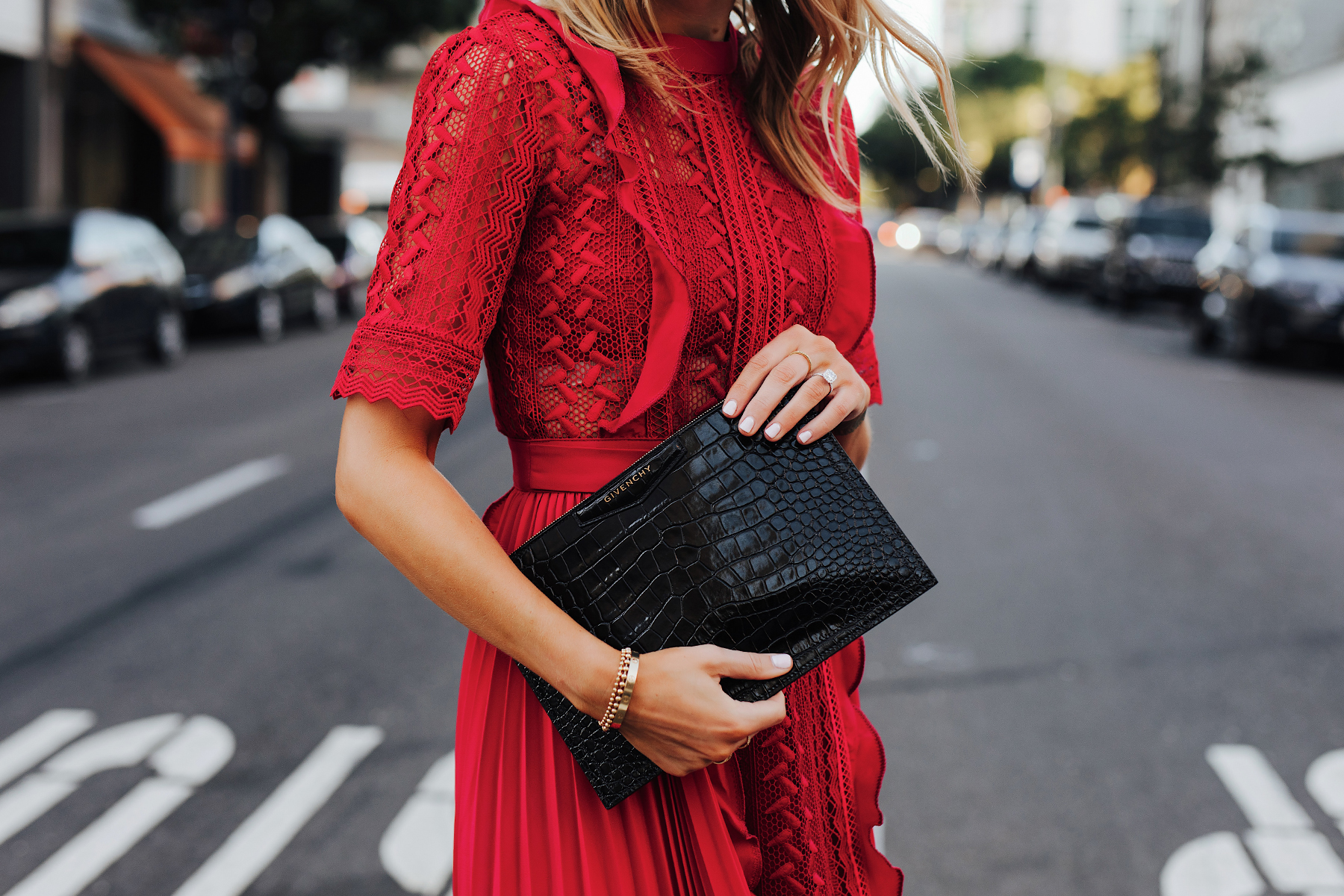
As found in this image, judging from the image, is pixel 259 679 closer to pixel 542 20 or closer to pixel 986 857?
pixel 986 857

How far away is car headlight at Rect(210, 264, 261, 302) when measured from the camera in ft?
58.2

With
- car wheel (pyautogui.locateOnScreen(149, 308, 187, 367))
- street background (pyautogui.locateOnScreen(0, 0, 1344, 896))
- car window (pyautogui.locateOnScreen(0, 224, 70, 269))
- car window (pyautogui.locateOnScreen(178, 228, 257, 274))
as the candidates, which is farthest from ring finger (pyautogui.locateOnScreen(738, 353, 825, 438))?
car window (pyautogui.locateOnScreen(178, 228, 257, 274))

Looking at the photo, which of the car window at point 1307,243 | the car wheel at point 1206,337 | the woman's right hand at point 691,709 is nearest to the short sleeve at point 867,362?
the woman's right hand at point 691,709

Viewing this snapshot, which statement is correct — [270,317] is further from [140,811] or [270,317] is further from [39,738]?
[140,811]

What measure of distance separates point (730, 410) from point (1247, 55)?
104ft

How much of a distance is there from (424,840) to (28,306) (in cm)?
1043

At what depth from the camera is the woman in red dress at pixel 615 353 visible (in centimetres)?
132

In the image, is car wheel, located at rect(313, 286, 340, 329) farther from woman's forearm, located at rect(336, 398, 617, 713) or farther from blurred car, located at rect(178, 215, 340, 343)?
woman's forearm, located at rect(336, 398, 617, 713)

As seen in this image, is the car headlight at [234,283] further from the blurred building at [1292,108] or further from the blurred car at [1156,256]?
the blurred building at [1292,108]

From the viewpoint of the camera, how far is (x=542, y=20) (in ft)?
4.68

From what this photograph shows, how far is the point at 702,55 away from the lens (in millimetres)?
1618

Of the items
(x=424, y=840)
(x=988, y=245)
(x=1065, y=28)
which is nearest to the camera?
(x=424, y=840)

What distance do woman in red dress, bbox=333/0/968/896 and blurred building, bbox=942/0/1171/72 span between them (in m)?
66.2

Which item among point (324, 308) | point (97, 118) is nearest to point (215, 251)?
point (324, 308)
